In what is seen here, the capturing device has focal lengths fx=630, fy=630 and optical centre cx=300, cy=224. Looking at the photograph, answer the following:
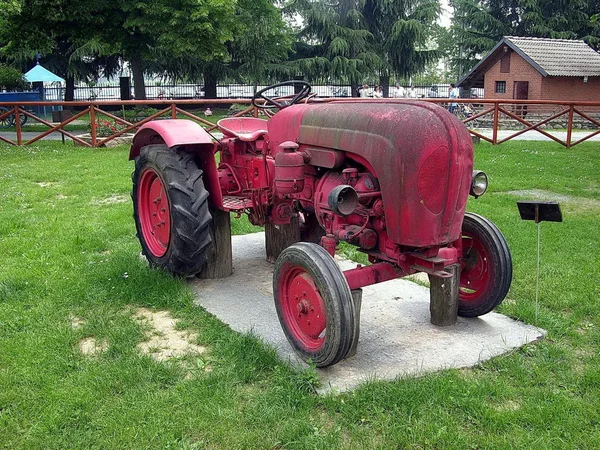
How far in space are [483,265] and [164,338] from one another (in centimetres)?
223

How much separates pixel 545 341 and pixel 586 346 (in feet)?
0.81

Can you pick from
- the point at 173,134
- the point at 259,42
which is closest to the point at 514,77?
the point at 259,42

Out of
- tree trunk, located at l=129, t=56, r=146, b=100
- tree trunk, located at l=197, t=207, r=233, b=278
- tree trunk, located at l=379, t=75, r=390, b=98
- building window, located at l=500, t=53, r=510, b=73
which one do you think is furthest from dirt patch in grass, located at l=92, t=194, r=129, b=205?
tree trunk, located at l=379, t=75, r=390, b=98

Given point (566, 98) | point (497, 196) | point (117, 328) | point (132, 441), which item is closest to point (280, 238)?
point (117, 328)

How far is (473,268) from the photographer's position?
14.5ft

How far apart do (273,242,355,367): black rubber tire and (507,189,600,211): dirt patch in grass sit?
5.67 m

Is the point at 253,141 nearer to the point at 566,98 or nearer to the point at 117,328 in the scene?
the point at 117,328

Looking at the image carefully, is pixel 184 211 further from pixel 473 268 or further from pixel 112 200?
pixel 112 200

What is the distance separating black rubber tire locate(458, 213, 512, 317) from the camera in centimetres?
414

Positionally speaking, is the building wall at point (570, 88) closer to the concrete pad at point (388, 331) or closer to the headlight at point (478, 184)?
the concrete pad at point (388, 331)

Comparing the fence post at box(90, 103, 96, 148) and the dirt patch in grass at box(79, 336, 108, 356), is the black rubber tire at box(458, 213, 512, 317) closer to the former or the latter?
the dirt patch in grass at box(79, 336, 108, 356)

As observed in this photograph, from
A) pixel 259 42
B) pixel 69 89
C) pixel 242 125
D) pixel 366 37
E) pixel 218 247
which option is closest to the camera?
pixel 218 247

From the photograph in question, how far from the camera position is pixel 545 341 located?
13.5 ft

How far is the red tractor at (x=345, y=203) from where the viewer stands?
3457 millimetres
